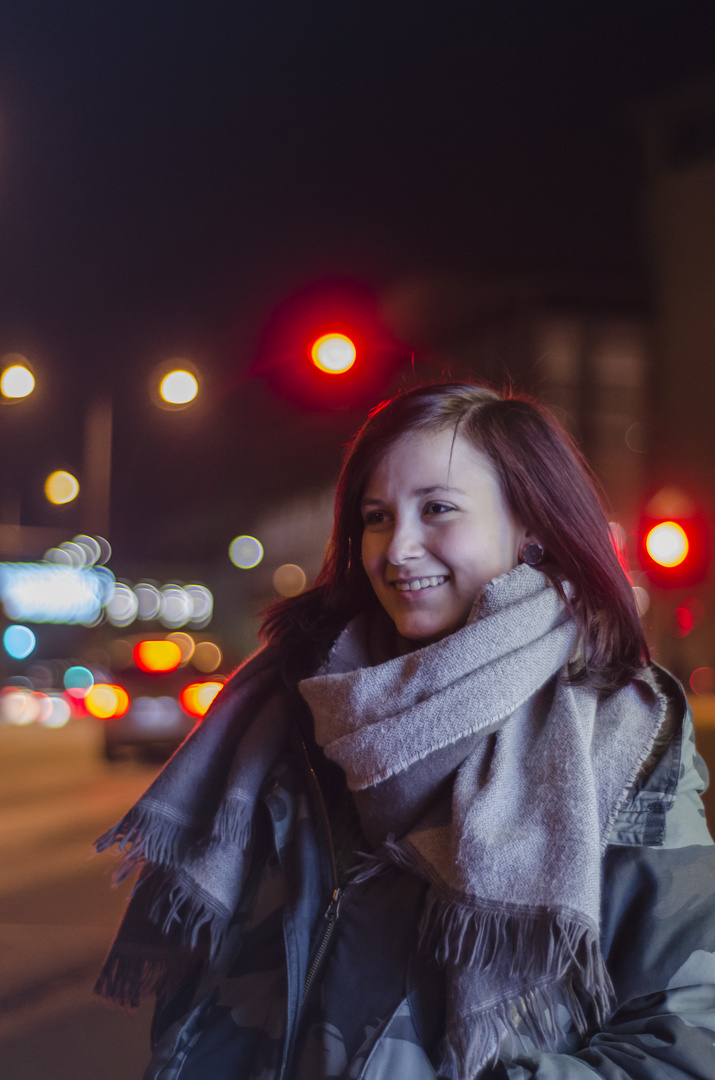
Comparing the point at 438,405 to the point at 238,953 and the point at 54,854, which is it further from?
the point at 54,854

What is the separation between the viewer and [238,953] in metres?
1.61

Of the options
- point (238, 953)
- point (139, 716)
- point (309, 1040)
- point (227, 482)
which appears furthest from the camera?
point (227, 482)

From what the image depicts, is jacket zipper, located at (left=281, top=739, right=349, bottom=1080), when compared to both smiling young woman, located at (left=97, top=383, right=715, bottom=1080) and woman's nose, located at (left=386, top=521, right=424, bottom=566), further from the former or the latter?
woman's nose, located at (left=386, top=521, right=424, bottom=566)

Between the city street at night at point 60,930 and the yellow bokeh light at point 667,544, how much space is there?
2568mm

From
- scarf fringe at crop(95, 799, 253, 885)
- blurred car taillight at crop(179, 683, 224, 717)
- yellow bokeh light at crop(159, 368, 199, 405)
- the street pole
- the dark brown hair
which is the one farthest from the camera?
the street pole

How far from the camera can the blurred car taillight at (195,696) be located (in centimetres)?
919

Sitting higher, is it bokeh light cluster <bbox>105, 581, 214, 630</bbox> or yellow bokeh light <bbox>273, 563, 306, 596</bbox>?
bokeh light cluster <bbox>105, 581, 214, 630</bbox>

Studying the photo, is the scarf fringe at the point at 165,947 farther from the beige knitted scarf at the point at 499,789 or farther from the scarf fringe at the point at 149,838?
the beige knitted scarf at the point at 499,789

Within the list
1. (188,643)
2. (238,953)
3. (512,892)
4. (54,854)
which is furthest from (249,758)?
(188,643)

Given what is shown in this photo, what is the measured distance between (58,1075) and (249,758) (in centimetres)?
201

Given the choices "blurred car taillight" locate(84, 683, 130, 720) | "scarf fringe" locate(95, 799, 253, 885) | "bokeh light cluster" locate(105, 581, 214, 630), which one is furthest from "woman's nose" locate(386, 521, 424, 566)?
"bokeh light cluster" locate(105, 581, 214, 630)

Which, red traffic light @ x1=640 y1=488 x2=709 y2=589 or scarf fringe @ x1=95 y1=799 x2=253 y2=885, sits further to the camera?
red traffic light @ x1=640 y1=488 x2=709 y2=589

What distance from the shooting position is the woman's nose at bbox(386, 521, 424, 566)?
5.16 ft

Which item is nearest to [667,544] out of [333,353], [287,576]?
[333,353]
